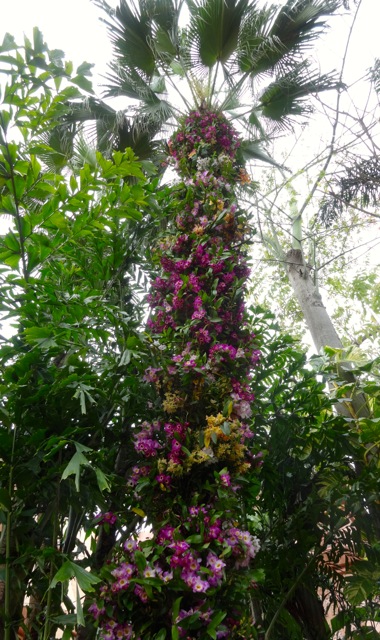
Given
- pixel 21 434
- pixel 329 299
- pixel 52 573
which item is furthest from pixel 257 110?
pixel 329 299

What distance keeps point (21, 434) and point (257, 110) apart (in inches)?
137

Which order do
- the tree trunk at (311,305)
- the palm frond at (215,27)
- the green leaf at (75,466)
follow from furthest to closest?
the tree trunk at (311,305)
the palm frond at (215,27)
the green leaf at (75,466)

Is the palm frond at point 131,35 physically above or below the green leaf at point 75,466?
above

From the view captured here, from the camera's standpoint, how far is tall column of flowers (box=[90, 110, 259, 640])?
1.53m

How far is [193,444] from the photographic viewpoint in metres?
1.86

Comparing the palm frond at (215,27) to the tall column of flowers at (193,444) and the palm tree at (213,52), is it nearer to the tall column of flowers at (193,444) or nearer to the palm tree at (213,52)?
the palm tree at (213,52)

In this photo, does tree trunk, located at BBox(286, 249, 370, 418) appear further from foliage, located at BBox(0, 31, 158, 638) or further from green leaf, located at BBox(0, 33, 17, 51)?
green leaf, located at BBox(0, 33, 17, 51)

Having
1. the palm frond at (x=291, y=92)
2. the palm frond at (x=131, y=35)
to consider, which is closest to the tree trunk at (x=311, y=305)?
the palm frond at (x=291, y=92)

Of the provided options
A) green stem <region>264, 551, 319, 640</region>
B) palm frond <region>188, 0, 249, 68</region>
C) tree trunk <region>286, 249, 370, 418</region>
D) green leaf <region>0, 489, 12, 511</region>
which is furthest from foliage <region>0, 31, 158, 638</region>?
tree trunk <region>286, 249, 370, 418</region>

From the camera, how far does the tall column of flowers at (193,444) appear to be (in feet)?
5.00

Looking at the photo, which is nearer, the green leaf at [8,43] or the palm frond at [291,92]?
the green leaf at [8,43]

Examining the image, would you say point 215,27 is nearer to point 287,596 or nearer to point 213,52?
point 213,52

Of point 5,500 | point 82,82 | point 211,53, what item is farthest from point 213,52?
point 5,500

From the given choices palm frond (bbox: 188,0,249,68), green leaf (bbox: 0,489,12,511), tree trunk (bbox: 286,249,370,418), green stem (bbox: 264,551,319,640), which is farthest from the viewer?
tree trunk (bbox: 286,249,370,418)
